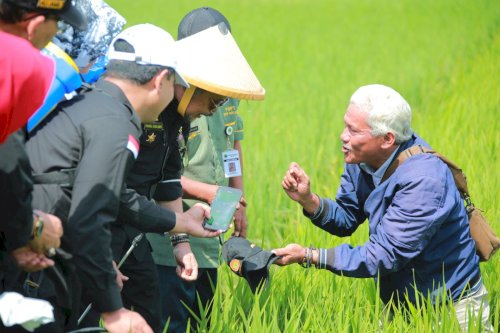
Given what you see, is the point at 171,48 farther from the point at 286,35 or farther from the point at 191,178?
the point at 286,35

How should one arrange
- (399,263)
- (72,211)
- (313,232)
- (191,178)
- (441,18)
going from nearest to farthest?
(72,211) → (399,263) → (191,178) → (313,232) → (441,18)

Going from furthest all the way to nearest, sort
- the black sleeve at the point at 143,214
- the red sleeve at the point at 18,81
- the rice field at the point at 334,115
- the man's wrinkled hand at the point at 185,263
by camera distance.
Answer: the rice field at the point at 334,115 → the man's wrinkled hand at the point at 185,263 → the black sleeve at the point at 143,214 → the red sleeve at the point at 18,81

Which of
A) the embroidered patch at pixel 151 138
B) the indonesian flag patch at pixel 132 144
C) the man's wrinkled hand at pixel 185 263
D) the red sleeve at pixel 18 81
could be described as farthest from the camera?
the man's wrinkled hand at pixel 185 263

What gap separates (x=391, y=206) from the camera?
2943mm

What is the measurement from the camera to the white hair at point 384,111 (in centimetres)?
296

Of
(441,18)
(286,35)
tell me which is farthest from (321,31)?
(441,18)

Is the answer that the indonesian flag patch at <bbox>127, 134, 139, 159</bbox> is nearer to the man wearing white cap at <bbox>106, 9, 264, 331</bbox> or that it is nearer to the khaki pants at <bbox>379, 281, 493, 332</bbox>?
the man wearing white cap at <bbox>106, 9, 264, 331</bbox>

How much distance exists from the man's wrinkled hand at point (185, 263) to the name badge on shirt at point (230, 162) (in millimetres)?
426

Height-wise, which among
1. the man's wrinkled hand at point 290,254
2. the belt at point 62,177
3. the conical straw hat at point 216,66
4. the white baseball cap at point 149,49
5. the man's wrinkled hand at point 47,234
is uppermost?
the white baseball cap at point 149,49

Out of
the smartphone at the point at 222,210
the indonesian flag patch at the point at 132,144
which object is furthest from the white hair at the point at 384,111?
the indonesian flag patch at the point at 132,144

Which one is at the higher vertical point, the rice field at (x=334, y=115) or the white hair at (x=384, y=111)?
the white hair at (x=384, y=111)

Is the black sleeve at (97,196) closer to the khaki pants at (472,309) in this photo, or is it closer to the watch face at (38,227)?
the watch face at (38,227)

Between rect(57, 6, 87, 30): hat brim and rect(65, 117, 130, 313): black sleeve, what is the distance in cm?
25

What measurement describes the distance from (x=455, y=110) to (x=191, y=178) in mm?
4033
